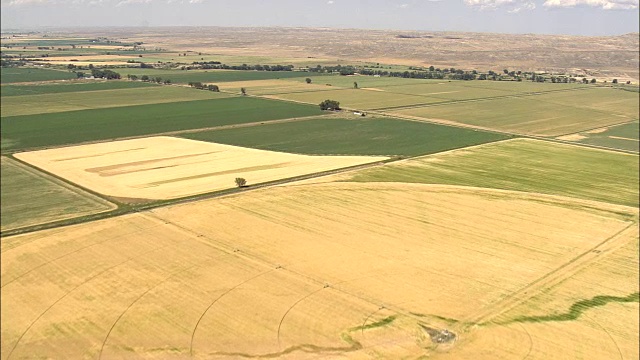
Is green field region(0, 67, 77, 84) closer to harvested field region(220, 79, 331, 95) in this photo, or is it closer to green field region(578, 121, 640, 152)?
harvested field region(220, 79, 331, 95)

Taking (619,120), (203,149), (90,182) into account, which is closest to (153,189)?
(90,182)

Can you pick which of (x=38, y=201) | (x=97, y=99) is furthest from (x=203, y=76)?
(x=38, y=201)

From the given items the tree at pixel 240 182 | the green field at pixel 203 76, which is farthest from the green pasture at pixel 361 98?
the tree at pixel 240 182

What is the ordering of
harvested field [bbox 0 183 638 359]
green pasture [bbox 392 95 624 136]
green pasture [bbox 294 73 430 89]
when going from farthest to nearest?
green pasture [bbox 294 73 430 89] < green pasture [bbox 392 95 624 136] < harvested field [bbox 0 183 638 359]

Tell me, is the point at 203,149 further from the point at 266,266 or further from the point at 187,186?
the point at 266,266

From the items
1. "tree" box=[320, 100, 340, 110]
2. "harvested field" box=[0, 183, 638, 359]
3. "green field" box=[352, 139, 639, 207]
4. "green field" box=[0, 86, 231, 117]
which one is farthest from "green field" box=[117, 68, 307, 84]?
"harvested field" box=[0, 183, 638, 359]

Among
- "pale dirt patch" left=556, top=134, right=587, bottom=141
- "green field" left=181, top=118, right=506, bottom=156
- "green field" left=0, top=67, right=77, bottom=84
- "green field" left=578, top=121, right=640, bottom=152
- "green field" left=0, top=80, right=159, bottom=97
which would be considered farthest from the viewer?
"green field" left=0, top=67, right=77, bottom=84
